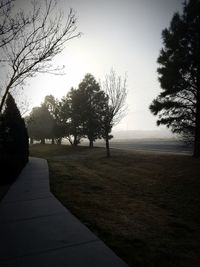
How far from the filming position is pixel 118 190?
10273mm

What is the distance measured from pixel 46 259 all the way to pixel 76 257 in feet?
1.65

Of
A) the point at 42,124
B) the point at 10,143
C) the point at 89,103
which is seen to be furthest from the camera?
the point at 42,124

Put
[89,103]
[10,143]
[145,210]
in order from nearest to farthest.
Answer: [145,210]
[10,143]
[89,103]

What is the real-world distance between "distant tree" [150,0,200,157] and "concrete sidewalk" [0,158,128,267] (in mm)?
12330

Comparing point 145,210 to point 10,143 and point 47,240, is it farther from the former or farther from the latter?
point 10,143

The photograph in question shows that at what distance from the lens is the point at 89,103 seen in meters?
34.9

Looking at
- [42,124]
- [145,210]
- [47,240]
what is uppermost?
[42,124]

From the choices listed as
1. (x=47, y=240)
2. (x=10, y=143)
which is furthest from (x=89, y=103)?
(x=47, y=240)

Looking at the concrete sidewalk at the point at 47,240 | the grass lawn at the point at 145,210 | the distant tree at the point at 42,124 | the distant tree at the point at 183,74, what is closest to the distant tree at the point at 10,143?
the grass lawn at the point at 145,210

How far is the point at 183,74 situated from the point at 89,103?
19797 millimetres

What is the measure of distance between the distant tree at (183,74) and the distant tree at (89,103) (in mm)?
16798

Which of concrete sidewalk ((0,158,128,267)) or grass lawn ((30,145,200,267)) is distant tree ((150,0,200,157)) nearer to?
grass lawn ((30,145,200,267))

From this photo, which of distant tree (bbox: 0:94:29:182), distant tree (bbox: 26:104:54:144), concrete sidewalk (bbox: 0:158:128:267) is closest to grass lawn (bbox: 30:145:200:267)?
concrete sidewalk (bbox: 0:158:128:267)

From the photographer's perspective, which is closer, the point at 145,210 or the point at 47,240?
the point at 47,240
